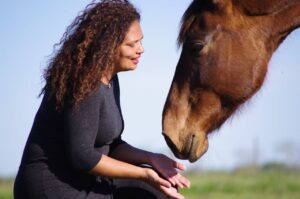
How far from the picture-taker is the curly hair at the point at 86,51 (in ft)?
10.5

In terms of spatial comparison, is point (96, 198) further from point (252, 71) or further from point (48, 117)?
point (252, 71)

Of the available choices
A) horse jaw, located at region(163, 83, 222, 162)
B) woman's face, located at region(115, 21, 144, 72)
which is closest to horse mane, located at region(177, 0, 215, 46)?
horse jaw, located at region(163, 83, 222, 162)

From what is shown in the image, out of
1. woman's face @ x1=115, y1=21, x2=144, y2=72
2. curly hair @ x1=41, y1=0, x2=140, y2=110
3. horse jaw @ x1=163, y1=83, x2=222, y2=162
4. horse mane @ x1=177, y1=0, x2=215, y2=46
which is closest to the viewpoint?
curly hair @ x1=41, y1=0, x2=140, y2=110

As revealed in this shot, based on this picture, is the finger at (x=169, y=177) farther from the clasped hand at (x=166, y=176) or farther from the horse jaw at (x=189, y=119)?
the horse jaw at (x=189, y=119)

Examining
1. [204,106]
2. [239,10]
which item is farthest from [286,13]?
[204,106]

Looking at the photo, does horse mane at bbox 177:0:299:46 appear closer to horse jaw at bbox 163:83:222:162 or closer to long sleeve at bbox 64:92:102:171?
horse jaw at bbox 163:83:222:162

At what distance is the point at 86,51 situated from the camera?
329cm

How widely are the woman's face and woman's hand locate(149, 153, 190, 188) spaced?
1.94 ft

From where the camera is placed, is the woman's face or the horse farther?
the horse

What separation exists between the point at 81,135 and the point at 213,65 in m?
1.13

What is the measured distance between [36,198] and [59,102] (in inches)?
22.5

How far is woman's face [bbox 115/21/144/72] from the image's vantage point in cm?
337

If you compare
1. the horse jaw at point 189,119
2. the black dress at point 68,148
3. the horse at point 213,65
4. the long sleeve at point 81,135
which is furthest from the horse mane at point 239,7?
the long sleeve at point 81,135

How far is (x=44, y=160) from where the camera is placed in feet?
10.7
